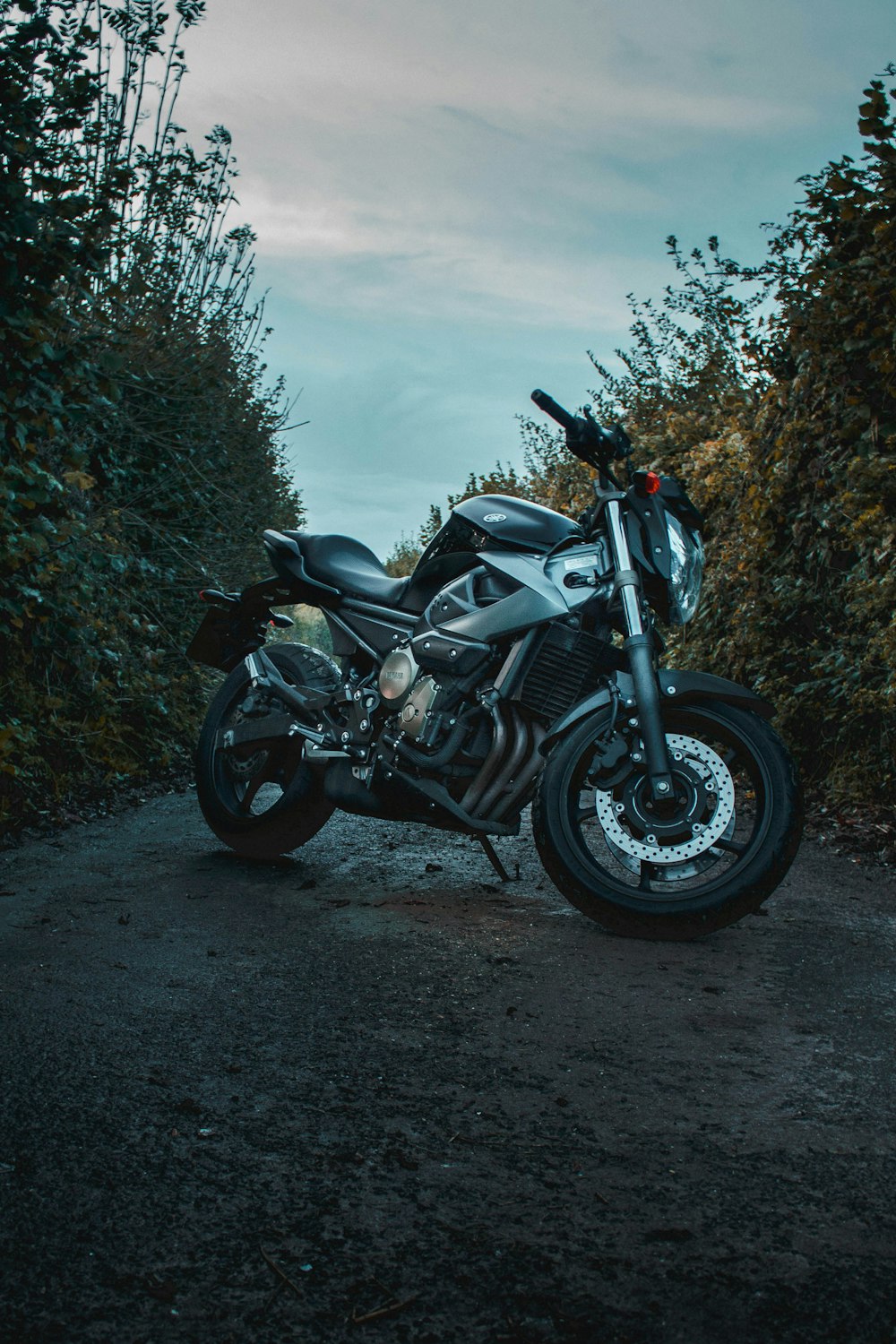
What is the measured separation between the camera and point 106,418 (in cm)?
827

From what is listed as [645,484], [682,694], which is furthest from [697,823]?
[645,484]

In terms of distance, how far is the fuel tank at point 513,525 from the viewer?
4465 millimetres

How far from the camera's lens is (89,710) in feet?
24.0

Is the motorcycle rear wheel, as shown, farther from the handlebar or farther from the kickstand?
the handlebar

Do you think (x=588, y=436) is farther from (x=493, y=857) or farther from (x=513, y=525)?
(x=493, y=857)

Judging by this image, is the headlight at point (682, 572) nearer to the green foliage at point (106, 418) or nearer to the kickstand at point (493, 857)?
the kickstand at point (493, 857)

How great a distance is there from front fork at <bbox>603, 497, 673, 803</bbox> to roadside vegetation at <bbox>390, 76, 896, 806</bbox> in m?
1.95

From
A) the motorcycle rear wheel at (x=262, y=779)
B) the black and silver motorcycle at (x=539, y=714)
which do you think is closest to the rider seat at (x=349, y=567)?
the black and silver motorcycle at (x=539, y=714)

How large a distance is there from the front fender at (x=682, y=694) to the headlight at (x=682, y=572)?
267 mm

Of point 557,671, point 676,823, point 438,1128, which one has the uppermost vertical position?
point 557,671

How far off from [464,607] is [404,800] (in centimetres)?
77

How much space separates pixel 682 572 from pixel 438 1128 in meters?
2.33

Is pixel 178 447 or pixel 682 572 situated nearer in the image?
pixel 682 572

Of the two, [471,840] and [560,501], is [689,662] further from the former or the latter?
[560,501]
